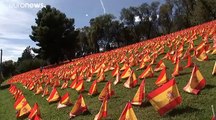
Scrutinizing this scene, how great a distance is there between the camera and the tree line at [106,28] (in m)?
55.6

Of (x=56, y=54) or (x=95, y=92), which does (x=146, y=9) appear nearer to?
(x=56, y=54)

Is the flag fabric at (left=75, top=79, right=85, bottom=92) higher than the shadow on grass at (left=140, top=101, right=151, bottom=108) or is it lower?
higher

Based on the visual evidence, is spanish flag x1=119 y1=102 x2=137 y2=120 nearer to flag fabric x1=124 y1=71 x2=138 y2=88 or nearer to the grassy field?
the grassy field

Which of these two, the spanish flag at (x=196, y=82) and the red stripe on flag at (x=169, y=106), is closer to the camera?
the red stripe on flag at (x=169, y=106)

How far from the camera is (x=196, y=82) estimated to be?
1022cm

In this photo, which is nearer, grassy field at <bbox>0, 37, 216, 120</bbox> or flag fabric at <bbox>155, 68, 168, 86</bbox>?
grassy field at <bbox>0, 37, 216, 120</bbox>

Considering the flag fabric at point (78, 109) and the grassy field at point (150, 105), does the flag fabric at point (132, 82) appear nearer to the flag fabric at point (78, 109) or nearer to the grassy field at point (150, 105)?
the grassy field at point (150, 105)

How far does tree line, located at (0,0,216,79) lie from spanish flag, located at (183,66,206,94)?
1737 inches

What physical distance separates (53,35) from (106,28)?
3846 cm

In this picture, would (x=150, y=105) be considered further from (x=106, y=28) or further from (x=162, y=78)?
(x=106, y=28)

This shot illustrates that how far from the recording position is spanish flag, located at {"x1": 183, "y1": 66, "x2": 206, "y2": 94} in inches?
399

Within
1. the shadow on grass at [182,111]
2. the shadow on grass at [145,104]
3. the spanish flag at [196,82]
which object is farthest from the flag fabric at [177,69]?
the shadow on grass at [182,111]

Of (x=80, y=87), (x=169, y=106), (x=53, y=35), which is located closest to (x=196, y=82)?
(x=169, y=106)

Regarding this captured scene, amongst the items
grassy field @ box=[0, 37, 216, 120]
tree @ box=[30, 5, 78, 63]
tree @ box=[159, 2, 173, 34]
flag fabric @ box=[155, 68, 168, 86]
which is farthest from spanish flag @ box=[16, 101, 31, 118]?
tree @ box=[159, 2, 173, 34]
